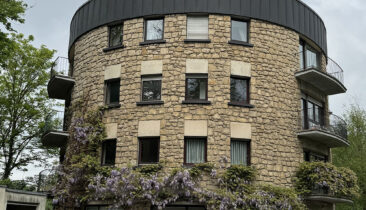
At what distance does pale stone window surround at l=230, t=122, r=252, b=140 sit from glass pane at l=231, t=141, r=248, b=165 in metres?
0.38

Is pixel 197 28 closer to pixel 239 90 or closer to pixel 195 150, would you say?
Result: pixel 239 90

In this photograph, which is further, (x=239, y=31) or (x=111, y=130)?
(x=239, y=31)

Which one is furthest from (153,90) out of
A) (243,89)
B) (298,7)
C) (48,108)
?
(48,108)

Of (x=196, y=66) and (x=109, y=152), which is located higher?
(x=196, y=66)

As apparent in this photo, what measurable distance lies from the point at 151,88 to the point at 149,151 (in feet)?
10.2

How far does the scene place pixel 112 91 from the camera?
23.8m

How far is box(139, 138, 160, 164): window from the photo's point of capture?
2161cm

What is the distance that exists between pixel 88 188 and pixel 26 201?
2.88 meters

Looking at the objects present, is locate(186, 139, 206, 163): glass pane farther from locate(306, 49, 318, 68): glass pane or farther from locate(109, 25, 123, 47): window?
locate(306, 49, 318, 68): glass pane

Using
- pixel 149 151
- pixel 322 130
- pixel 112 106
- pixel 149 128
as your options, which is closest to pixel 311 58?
pixel 322 130

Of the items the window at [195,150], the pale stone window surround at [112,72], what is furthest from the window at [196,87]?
the pale stone window surround at [112,72]

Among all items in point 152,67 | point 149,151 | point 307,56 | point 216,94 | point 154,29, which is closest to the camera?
point 149,151

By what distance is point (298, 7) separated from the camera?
25.2 meters

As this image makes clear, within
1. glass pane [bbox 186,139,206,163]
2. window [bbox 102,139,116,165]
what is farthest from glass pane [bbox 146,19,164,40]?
glass pane [bbox 186,139,206,163]
